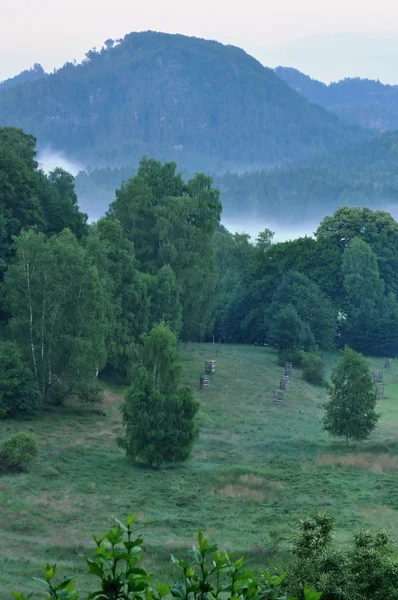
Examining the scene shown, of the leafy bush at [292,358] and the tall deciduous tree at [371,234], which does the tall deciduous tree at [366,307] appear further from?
the leafy bush at [292,358]

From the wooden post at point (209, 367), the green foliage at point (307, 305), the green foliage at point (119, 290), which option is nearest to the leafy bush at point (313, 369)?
the green foliage at point (307, 305)

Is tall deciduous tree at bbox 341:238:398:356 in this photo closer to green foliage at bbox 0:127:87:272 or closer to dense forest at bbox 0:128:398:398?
dense forest at bbox 0:128:398:398

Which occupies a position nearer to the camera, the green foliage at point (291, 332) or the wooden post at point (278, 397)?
the wooden post at point (278, 397)

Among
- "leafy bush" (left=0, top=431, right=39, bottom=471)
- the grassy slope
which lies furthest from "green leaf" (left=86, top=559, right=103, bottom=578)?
"leafy bush" (left=0, top=431, right=39, bottom=471)

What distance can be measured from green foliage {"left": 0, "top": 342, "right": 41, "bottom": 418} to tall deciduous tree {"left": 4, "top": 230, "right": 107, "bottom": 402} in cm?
201

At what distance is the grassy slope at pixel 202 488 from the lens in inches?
1070

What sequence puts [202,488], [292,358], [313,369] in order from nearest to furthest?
1. [202,488]
2. [313,369]
3. [292,358]

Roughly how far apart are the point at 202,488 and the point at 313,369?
34.9 meters

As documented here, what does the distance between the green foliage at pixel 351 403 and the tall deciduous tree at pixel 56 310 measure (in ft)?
41.8

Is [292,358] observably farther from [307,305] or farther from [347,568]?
[347,568]

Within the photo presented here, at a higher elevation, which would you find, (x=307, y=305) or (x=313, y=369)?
(x=307, y=305)

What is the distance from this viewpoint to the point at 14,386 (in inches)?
1791

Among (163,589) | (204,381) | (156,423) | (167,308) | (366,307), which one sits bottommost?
(156,423)

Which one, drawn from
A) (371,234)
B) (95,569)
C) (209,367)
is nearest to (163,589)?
(95,569)
